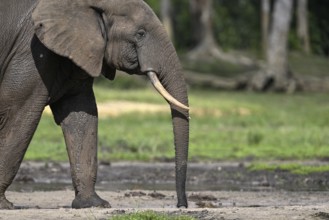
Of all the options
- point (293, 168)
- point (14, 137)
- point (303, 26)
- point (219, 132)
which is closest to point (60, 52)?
point (14, 137)

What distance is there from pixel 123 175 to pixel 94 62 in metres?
5.75

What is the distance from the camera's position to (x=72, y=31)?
11031 millimetres

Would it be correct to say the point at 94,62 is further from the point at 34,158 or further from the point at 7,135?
the point at 34,158

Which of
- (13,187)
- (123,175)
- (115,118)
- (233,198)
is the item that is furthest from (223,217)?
(115,118)

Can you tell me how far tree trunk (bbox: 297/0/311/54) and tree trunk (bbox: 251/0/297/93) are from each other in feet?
27.0

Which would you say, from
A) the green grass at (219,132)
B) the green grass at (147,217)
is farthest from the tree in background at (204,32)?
the green grass at (147,217)

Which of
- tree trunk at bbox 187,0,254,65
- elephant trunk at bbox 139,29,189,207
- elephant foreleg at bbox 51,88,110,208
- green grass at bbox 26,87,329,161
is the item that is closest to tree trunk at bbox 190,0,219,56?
tree trunk at bbox 187,0,254,65

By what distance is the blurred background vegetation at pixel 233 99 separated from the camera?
65.5ft

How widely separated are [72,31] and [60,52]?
0.26 m

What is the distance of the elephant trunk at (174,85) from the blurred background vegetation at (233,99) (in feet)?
25.5

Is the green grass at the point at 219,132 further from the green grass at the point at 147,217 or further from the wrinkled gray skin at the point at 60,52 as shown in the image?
the green grass at the point at 147,217

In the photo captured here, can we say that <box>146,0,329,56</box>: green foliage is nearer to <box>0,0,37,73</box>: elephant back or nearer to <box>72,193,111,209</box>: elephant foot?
<box>72,193,111,209</box>: elephant foot

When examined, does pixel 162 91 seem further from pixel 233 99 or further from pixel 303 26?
pixel 303 26

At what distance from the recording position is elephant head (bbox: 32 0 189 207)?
10.9 meters
